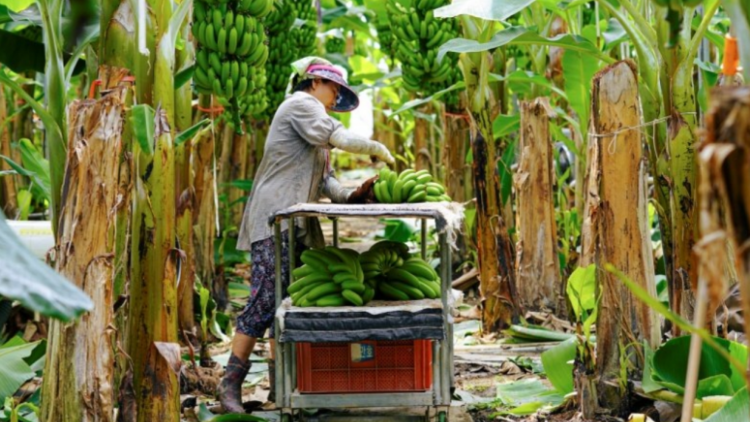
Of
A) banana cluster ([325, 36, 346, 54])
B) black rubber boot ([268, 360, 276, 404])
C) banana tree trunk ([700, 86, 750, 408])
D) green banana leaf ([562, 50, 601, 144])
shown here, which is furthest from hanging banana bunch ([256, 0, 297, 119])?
banana tree trunk ([700, 86, 750, 408])

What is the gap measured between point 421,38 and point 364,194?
199 centimetres

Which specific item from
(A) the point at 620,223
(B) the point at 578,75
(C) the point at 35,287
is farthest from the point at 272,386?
(C) the point at 35,287

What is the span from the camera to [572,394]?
13.2 feet

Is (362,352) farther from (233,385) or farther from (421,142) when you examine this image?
(421,142)

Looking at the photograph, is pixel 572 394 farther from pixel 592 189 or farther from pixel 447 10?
pixel 447 10

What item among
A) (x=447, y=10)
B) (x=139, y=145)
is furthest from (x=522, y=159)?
(x=139, y=145)

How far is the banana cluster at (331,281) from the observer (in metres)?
3.79

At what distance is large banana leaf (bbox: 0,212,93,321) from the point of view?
1.00m

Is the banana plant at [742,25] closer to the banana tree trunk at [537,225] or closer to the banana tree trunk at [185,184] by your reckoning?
the banana tree trunk at [185,184]

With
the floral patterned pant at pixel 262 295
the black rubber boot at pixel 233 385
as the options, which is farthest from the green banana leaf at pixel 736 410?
the black rubber boot at pixel 233 385

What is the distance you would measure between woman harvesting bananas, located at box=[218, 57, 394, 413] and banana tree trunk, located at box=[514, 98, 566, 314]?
198cm

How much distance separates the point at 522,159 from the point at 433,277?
236 centimetres

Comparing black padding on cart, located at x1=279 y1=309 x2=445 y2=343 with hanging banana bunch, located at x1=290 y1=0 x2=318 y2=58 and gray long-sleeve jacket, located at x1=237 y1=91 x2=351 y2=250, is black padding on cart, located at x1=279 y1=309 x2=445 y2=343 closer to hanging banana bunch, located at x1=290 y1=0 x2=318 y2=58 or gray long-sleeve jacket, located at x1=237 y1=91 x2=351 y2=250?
gray long-sleeve jacket, located at x1=237 y1=91 x2=351 y2=250

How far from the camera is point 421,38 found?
20.0 feet
